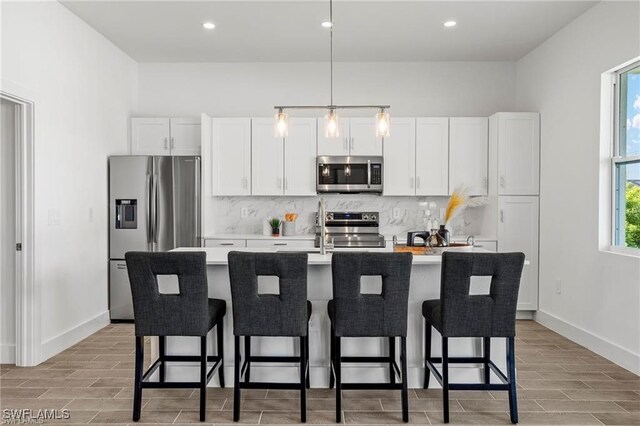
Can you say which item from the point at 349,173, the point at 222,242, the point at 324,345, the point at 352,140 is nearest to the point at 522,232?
the point at 349,173

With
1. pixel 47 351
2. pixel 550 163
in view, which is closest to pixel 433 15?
pixel 550 163

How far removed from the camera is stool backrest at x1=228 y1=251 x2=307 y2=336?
254cm

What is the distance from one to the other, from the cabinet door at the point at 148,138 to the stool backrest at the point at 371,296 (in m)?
3.44

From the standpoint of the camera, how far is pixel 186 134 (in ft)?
17.2

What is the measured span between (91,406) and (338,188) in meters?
3.19

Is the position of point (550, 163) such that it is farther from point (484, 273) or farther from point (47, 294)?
point (47, 294)

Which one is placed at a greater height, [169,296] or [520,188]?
[520,188]

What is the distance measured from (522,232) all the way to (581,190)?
932 millimetres

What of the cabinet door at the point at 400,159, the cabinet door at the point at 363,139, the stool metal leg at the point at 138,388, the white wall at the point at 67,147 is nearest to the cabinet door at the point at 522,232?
the cabinet door at the point at 400,159

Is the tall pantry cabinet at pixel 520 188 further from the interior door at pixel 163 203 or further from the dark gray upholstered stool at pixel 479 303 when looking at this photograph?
the interior door at pixel 163 203

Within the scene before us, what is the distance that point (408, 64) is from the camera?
5.52 metres

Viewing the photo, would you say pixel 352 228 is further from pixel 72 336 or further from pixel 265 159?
pixel 72 336

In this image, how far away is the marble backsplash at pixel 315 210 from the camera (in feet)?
18.1

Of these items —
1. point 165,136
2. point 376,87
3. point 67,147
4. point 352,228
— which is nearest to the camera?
point 67,147
